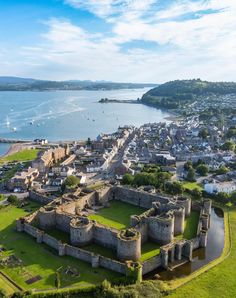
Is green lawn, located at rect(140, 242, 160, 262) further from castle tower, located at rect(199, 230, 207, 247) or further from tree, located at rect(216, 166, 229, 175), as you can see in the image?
tree, located at rect(216, 166, 229, 175)

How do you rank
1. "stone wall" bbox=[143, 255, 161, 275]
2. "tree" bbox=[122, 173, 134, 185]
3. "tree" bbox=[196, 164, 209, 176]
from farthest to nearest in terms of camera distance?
1. "tree" bbox=[196, 164, 209, 176]
2. "tree" bbox=[122, 173, 134, 185]
3. "stone wall" bbox=[143, 255, 161, 275]

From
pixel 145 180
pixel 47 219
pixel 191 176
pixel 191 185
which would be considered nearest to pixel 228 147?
pixel 191 176

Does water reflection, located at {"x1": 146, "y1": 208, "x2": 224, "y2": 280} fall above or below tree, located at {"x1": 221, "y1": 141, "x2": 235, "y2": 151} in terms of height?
below

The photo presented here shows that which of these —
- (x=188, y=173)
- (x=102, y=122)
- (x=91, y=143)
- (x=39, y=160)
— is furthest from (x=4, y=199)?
(x=102, y=122)

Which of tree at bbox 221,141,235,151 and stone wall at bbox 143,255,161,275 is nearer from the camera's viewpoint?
stone wall at bbox 143,255,161,275

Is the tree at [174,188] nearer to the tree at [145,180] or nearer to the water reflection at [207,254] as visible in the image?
the tree at [145,180]

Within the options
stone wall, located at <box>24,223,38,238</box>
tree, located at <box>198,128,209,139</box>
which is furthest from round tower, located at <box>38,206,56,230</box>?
tree, located at <box>198,128,209,139</box>

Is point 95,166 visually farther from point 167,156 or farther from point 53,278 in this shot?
point 53,278

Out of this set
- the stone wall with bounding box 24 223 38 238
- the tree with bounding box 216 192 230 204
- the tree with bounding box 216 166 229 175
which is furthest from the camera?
the tree with bounding box 216 166 229 175
